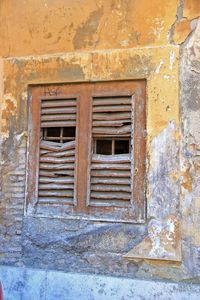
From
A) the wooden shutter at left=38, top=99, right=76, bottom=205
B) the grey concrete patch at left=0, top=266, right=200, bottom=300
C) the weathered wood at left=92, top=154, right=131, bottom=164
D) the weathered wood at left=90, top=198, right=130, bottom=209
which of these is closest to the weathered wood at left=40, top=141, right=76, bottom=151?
the wooden shutter at left=38, top=99, right=76, bottom=205

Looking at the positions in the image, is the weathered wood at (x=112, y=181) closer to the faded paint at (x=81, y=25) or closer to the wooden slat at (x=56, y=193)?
the wooden slat at (x=56, y=193)

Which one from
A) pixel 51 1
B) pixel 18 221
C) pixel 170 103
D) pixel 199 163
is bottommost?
pixel 18 221

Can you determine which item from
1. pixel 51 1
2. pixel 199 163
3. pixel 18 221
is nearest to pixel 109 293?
pixel 18 221

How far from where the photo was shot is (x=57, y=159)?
459 centimetres

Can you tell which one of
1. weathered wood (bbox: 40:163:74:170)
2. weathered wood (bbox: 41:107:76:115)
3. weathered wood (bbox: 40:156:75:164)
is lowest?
weathered wood (bbox: 40:163:74:170)

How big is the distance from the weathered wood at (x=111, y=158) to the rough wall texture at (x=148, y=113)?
27 cm

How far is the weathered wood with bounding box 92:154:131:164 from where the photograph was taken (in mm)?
4367

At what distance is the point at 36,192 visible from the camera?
4621 mm

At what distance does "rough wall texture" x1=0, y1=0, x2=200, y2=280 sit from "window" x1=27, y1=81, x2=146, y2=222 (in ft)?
0.33

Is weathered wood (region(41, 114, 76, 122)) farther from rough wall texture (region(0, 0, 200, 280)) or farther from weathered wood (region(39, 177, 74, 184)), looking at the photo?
weathered wood (region(39, 177, 74, 184))

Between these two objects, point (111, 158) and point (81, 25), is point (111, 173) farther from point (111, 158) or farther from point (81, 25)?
point (81, 25)

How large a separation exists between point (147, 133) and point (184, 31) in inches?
42.3

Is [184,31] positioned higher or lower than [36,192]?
higher

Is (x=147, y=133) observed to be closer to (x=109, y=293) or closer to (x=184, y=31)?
(x=184, y=31)
